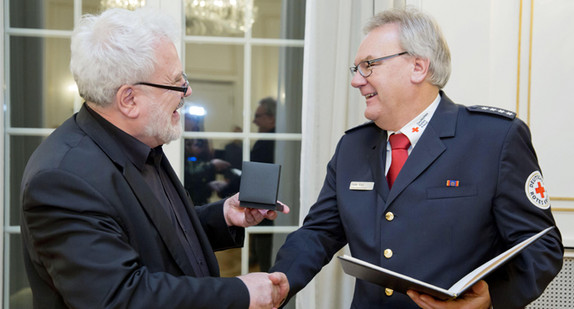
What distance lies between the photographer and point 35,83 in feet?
9.71

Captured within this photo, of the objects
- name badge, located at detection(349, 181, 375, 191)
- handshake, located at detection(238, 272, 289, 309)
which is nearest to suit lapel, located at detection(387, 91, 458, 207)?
name badge, located at detection(349, 181, 375, 191)

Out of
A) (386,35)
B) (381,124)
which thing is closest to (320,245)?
(381,124)

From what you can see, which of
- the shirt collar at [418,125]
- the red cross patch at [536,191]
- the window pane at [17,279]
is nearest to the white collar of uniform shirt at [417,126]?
the shirt collar at [418,125]

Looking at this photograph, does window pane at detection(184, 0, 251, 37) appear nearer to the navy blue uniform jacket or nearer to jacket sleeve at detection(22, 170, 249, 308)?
the navy blue uniform jacket

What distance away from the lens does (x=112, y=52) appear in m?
1.35

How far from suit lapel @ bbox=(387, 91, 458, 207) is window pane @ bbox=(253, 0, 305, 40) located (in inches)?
63.4

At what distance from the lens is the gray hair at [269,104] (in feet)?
10.1

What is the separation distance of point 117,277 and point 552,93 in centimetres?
234

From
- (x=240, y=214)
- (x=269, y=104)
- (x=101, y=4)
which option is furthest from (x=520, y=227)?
(x=101, y=4)

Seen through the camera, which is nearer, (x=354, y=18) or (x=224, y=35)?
(x=354, y=18)

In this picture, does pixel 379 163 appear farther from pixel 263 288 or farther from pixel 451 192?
pixel 263 288

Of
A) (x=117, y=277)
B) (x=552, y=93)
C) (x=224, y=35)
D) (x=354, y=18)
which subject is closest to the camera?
(x=117, y=277)

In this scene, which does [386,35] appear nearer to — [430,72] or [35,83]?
[430,72]

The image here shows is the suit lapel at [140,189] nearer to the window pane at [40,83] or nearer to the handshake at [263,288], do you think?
the handshake at [263,288]
